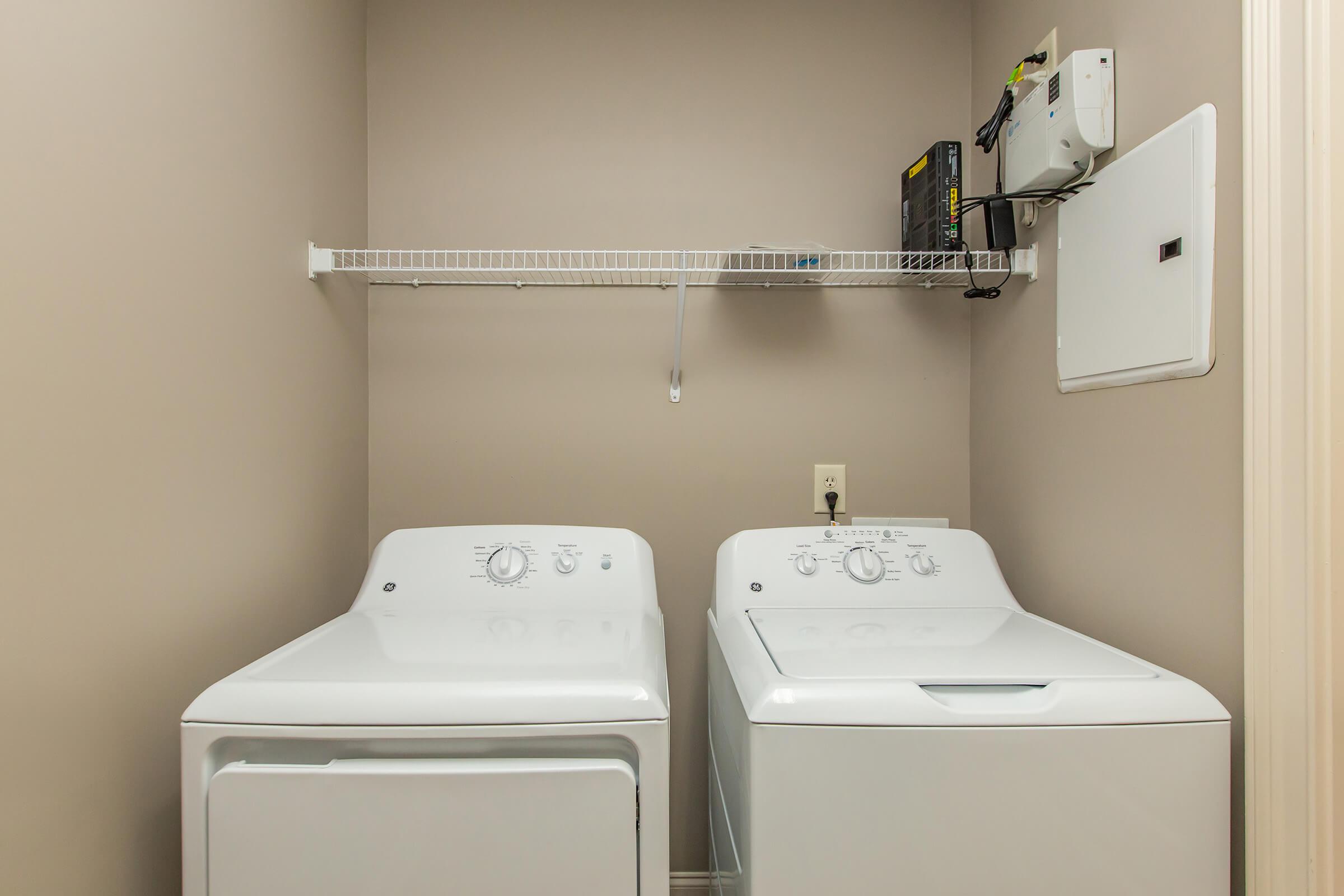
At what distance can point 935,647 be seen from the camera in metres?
1.04

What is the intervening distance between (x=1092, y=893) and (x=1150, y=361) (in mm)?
732

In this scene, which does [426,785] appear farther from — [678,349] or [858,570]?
[678,349]

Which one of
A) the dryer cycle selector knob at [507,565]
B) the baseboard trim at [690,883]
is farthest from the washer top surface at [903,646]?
the baseboard trim at [690,883]

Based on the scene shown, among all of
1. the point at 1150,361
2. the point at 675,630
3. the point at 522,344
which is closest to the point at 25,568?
the point at 522,344

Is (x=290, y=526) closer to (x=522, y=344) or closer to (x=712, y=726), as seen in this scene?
(x=522, y=344)

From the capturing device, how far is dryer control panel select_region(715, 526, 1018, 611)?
4.46 ft

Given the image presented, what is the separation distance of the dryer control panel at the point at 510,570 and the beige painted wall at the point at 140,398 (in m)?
0.19

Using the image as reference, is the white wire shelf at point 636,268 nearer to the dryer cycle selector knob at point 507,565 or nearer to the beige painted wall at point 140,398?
the beige painted wall at point 140,398

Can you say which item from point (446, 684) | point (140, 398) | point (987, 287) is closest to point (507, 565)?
point (446, 684)

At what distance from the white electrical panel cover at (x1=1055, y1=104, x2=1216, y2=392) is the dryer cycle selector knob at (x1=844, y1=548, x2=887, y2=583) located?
18.7 inches

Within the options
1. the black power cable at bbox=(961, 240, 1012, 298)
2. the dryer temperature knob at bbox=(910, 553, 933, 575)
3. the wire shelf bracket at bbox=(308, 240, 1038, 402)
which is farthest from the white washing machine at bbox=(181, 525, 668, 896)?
the black power cable at bbox=(961, 240, 1012, 298)

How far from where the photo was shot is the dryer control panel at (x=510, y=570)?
135cm

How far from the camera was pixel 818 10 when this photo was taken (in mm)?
1719

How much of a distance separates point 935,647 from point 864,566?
0.35 metres
